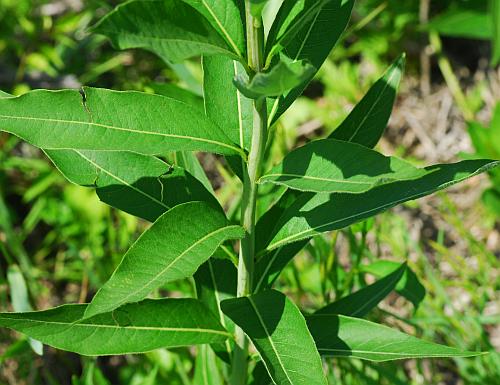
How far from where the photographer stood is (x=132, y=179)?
Result: 1016mm

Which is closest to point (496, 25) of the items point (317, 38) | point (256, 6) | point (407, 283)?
point (407, 283)

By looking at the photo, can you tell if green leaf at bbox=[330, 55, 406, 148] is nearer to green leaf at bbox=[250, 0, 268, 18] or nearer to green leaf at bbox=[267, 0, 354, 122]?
green leaf at bbox=[267, 0, 354, 122]

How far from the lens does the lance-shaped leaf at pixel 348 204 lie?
860mm

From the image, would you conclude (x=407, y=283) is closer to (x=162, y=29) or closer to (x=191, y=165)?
(x=191, y=165)

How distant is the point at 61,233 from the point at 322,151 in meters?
1.53

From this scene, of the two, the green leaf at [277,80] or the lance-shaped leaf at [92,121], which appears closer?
the green leaf at [277,80]

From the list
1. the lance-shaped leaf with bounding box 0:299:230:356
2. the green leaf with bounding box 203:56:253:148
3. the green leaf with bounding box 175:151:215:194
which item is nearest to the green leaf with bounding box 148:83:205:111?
the green leaf with bounding box 175:151:215:194

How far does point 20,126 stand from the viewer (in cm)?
83

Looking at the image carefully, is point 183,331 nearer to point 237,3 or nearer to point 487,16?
point 237,3

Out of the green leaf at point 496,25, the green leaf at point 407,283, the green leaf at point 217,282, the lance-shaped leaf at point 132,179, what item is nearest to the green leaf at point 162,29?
the lance-shaped leaf at point 132,179

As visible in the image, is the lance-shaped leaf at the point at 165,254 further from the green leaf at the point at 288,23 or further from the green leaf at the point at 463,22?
the green leaf at the point at 463,22

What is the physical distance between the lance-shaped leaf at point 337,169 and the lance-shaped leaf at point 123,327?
242mm

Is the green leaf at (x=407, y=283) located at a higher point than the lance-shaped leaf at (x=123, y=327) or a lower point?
A: higher

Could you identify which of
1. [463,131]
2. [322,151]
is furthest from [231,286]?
[463,131]
